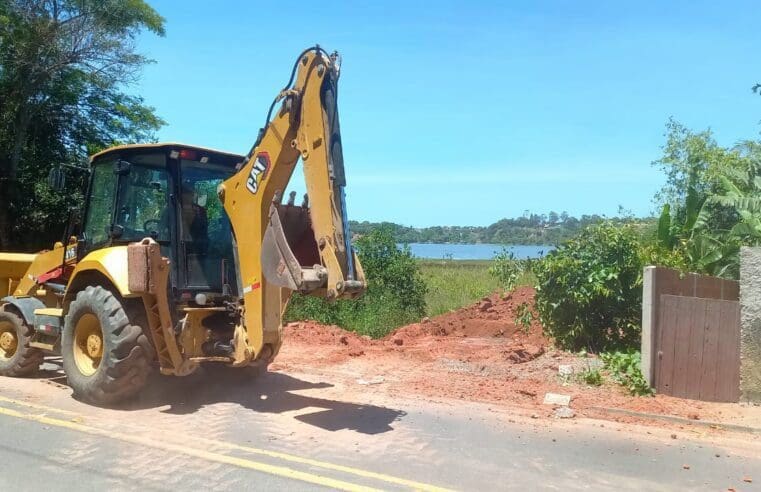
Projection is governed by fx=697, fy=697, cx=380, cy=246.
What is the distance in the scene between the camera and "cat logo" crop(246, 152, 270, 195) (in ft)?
24.9

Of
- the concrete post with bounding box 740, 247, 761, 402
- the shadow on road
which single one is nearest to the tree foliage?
the concrete post with bounding box 740, 247, 761, 402

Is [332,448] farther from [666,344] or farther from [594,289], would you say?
[594,289]

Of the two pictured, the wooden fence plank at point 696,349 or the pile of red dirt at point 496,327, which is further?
the pile of red dirt at point 496,327

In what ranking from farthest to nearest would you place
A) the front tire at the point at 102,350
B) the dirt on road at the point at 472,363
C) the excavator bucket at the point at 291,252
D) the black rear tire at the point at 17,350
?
1. the black rear tire at the point at 17,350
2. the dirt on road at the point at 472,363
3. the front tire at the point at 102,350
4. the excavator bucket at the point at 291,252

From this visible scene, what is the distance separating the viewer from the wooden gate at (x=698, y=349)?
8.67 metres

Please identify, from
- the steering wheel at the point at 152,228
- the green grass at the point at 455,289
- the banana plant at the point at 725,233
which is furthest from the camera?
the green grass at the point at 455,289


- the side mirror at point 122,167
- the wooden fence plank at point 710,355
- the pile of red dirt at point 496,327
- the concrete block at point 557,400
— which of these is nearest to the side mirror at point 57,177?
the side mirror at point 122,167

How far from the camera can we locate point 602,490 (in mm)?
5465

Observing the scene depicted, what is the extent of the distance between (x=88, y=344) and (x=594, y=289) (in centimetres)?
699

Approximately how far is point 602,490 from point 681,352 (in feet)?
13.2

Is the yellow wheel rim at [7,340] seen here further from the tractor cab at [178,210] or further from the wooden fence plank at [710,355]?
the wooden fence plank at [710,355]

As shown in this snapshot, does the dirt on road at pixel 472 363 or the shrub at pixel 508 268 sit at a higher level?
the shrub at pixel 508 268

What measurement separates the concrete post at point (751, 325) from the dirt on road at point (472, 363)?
375 mm

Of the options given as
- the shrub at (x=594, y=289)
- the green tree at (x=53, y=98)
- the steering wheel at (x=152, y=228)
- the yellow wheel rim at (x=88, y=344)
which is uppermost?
the green tree at (x=53, y=98)
